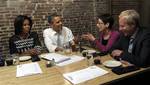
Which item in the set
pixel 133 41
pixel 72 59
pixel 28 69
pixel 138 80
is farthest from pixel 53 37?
pixel 138 80

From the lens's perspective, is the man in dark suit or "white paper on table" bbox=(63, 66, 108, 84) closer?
"white paper on table" bbox=(63, 66, 108, 84)

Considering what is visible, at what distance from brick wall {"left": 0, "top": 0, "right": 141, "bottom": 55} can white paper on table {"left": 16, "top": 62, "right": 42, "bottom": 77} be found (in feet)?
5.62

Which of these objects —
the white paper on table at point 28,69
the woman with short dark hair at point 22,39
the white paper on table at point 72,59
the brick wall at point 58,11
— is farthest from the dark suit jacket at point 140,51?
the brick wall at point 58,11

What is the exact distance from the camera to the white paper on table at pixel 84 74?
1763 mm

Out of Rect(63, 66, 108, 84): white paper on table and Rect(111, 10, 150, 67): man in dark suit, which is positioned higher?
Rect(111, 10, 150, 67): man in dark suit

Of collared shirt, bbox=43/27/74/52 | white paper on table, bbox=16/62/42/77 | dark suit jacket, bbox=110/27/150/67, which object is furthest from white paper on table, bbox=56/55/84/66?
collared shirt, bbox=43/27/74/52

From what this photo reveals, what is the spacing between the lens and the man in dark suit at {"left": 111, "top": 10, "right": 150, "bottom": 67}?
2062 millimetres

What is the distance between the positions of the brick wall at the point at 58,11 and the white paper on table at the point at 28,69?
1714mm

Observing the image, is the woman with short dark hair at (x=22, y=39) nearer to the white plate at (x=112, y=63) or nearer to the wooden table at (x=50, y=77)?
the wooden table at (x=50, y=77)

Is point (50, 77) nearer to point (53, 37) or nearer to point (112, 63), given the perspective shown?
point (112, 63)

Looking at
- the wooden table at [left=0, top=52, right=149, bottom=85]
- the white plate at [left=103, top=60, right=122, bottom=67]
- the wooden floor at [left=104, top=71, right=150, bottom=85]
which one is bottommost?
the wooden floor at [left=104, top=71, right=150, bottom=85]

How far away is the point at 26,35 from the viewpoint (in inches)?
132

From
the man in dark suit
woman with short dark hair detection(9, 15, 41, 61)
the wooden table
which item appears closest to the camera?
the wooden table

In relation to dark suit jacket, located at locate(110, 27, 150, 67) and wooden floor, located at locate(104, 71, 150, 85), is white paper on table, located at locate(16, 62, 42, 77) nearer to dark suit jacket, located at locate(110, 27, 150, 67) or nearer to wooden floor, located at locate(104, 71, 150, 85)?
wooden floor, located at locate(104, 71, 150, 85)
